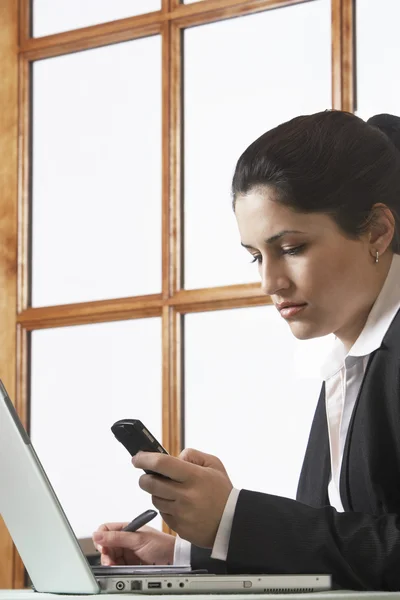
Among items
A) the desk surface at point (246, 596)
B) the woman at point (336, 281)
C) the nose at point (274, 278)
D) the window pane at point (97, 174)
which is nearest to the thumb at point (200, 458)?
the woman at point (336, 281)

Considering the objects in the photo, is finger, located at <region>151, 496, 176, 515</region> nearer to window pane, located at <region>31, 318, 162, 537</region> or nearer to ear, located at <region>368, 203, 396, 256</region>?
ear, located at <region>368, 203, 396, 256</region>

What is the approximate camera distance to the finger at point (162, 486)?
1156 millimetres

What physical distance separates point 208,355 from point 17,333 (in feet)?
1.67

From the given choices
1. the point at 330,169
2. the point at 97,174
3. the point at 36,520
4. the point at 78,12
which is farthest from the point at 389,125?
the point at 78,12

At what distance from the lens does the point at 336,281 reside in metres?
1.49

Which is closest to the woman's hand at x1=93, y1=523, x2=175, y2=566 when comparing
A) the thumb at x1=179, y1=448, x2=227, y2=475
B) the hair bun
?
the thumb at x1=179, y1=448, x2=227, y2=475

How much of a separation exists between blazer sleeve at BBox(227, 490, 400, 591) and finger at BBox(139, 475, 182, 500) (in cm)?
7

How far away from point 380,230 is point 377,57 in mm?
776

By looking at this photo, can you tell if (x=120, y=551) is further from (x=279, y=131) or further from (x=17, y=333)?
(x=17, y=333)

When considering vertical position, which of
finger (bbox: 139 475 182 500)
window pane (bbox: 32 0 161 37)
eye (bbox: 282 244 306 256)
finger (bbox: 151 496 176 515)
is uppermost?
window pane (bbox: 32 0 161 37)

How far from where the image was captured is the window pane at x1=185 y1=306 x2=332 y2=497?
2.21 meters

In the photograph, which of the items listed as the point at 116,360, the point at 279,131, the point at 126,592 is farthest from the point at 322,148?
the point at 116,360

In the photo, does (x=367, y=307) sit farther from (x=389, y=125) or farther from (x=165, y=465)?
(x=165, y=465)

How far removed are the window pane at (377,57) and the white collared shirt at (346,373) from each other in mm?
705
